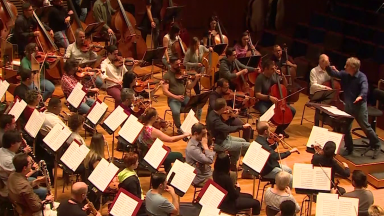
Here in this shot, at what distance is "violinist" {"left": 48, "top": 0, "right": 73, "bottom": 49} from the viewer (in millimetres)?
→ 11430

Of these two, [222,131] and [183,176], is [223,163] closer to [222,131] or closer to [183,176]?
[183,176]

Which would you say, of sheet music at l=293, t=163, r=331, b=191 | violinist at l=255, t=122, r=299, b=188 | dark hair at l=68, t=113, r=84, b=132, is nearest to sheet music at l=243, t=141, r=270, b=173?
violinist at l=255, t=122, r=299, b=188

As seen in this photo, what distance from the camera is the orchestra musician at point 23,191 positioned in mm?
6305

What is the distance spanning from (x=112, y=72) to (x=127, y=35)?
5.58 ft

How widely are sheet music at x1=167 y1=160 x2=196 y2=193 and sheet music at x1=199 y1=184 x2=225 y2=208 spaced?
1.06 feet

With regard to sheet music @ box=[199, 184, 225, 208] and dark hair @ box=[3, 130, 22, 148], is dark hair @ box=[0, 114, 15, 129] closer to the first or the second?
dark hair @ box=[3, 130, 22, 148]

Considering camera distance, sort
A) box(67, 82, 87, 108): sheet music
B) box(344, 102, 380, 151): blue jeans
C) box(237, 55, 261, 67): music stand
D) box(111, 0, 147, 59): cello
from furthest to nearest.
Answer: box(111, 0, 147, 59): cello, box(237, 55, 261, 67): music stand, box(344, 102, 380, 151): blue jeans, box(67, 82, 87, 108): sheet music

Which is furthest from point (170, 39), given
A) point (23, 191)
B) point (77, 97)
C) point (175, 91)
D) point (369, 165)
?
point (23, 191)

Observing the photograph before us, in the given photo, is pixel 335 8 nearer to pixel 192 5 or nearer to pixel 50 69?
pixel 192 5

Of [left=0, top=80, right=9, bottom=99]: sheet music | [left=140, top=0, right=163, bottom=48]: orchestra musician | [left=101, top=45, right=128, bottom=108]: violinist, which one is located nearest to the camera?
[left=0, top=80, right=9, bottom=99]: sheet music

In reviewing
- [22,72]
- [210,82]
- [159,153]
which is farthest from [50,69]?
[159,153]

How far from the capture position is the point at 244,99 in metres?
9.60

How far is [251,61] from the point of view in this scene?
1036 centimetres

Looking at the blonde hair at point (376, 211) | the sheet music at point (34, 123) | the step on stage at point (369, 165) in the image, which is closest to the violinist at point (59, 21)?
the sheet music at point (34, 123)
